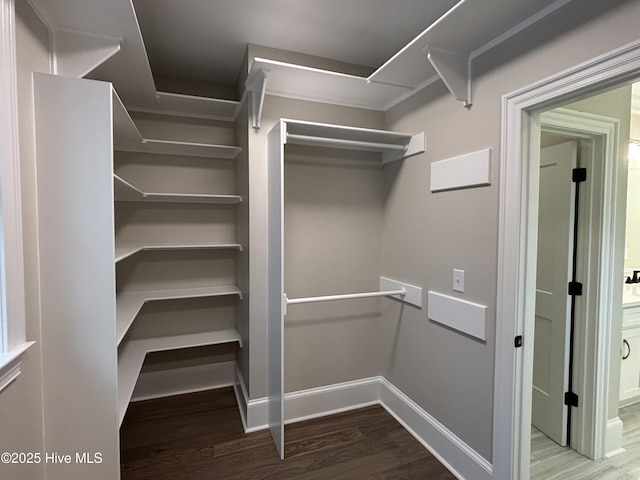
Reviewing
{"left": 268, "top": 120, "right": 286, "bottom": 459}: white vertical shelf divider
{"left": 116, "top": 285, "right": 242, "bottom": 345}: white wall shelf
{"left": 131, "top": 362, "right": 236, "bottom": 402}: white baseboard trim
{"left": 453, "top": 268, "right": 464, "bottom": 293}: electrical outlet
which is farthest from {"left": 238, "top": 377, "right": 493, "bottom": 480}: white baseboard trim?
{"left": 453, "top": 268, "right": 464, "bottom": 293}: electrical outlet

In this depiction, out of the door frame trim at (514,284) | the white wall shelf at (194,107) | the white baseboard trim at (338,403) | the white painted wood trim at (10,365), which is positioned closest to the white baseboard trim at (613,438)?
the white baseboard trim at (338,403)

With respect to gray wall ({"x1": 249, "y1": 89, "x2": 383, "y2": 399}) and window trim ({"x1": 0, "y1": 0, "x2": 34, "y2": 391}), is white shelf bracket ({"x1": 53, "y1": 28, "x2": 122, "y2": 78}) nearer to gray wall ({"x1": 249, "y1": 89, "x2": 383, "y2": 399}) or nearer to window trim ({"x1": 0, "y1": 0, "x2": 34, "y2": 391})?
window trim ({"x1": 0, "y1": 0, "x2": 34, "y2": 391})

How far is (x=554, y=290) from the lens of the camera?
87.0 inches

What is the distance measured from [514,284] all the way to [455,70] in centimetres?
117

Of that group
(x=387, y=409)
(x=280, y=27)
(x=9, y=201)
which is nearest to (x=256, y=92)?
(x=280, y=27)

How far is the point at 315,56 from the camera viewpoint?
2.37 m

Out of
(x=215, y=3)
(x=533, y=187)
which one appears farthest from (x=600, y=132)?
(x=215, y=3)

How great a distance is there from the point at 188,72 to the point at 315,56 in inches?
42.4

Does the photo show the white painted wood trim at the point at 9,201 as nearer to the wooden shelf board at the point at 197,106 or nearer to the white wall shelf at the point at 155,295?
the white wall shelf at the point at 155,295

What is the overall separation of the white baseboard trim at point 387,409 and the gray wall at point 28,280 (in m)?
1.31

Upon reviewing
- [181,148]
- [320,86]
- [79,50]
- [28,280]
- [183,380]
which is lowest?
[183,380]

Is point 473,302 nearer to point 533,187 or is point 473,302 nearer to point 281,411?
point 533,187

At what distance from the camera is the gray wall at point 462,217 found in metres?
1.32

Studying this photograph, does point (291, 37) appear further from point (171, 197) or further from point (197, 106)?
point (171, 197)
